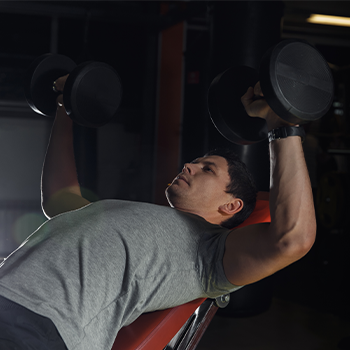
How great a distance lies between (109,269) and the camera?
3.01 ft

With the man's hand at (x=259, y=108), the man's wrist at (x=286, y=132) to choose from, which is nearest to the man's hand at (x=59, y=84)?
the man's hand at (x=259, y=108)

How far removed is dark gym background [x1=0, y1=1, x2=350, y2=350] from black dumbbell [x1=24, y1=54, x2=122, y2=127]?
1040 mm

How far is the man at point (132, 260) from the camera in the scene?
2.81 ft

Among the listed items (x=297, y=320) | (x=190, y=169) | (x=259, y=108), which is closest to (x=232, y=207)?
(x=190, y=169)

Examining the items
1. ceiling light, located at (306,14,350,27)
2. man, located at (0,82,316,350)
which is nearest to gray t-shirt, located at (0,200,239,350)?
man, located at (0,82,316,350)

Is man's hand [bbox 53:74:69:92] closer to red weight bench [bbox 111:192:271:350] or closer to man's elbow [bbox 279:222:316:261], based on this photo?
red weight bench [bbox 111:192:271:350]

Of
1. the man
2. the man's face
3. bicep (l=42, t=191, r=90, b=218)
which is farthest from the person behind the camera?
bicep (l=42, t=191, r=90, b=218)

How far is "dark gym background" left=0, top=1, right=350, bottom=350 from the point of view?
2531mm

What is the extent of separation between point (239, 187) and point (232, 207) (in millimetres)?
70

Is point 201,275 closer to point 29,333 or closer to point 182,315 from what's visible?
point 182,315

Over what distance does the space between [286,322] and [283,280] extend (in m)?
0.86

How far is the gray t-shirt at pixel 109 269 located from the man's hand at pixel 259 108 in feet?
1.02

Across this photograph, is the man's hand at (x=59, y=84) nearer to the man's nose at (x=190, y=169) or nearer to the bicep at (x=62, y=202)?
the bicep at (x=62, y=202)

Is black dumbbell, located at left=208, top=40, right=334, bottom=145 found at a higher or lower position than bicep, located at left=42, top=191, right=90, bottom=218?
higher
